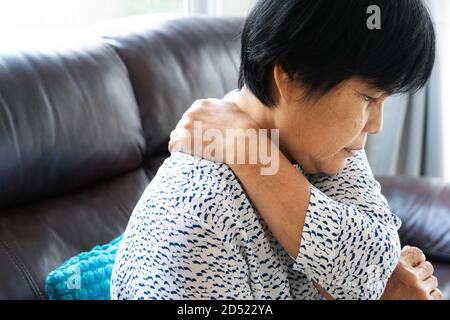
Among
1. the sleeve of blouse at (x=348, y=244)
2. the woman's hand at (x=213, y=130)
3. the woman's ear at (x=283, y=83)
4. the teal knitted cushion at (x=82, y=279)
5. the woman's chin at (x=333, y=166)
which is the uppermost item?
the woman's ear at (x=283, y=83)

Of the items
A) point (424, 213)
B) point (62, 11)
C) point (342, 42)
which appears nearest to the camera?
point (342, 42)

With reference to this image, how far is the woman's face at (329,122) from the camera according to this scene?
1051 mm

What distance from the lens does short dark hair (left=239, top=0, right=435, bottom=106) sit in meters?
0.98

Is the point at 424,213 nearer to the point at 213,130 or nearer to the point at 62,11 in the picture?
the point at 213,130

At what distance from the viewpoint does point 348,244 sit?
1.07 meters

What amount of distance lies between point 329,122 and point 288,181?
0.12 metres

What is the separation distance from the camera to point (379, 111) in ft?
3.61

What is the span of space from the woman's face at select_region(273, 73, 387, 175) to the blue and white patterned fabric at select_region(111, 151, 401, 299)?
3.0 inches

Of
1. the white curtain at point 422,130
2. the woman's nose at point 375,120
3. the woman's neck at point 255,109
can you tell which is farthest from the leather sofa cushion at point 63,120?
the white curtain at point 422,130

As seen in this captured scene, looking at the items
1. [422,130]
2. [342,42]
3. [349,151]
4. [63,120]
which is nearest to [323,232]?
[349,151]

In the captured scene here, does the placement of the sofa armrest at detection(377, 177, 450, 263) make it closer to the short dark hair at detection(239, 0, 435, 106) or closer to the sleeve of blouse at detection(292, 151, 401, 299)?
the sleeve of blouse at detection(292, 151, 401, 299)

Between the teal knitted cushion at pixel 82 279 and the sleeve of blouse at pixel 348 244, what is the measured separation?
0.46 metres

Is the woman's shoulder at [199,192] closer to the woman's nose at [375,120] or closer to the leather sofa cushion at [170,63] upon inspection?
the woman's nose at [375,120]

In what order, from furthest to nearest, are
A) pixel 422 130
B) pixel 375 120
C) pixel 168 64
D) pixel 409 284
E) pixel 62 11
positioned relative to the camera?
pixel 422 130 → pixel 62 11 → pixel 168 64 → pixel 409 284 → pixel 375 120
